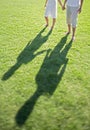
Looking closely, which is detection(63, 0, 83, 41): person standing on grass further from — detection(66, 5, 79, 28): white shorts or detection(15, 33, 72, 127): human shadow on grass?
detection(15, 33, 72, 127): human shadow on grass

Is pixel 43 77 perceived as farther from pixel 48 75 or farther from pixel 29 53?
pixel 29 53

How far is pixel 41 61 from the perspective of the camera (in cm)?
825

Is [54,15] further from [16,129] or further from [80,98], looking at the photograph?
[16,129]

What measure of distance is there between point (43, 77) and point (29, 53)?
5.61 feet

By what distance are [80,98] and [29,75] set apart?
157cm

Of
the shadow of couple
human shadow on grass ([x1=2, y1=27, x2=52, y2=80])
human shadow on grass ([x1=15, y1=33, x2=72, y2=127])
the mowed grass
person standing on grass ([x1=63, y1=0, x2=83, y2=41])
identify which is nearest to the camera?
the mowed grass

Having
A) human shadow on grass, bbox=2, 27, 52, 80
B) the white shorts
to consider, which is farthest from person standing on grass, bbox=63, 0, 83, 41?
human shadow on grass, bbox=2, 27, 52, 80

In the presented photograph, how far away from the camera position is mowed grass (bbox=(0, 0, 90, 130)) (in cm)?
568

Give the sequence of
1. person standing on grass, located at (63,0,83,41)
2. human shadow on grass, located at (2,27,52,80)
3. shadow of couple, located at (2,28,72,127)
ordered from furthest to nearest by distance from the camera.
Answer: person standing on grass, located at (63,0,83,41) → human shadow on grass, located at (2,27,52,80) → shadow of couple, located at (2,28,72,127)

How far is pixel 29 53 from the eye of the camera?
8.80 m

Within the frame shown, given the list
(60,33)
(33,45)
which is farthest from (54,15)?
(33,45)

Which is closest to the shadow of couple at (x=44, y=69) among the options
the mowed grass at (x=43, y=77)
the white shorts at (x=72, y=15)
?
the mowed grass at (x=43, y=77)

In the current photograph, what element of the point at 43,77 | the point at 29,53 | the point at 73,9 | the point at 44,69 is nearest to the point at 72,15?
the point at 73,9

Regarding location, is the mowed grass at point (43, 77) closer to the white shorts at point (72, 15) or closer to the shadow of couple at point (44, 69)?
the shadow of couple at point (44, 69)
